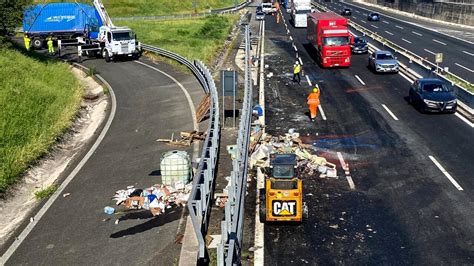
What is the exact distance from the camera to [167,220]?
13.8 m

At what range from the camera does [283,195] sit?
13523 millimetres

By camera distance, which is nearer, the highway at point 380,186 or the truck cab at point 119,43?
the highway at point 380,186

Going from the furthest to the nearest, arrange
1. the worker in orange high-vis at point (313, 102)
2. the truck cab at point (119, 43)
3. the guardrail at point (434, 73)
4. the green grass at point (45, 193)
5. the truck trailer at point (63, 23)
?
the truck trailer at point (63, 23) < the truck cab at point (119, 43) < the guardrail at point (434, 73) < the worker in orange high-vis at point (313, 102) < the green grass at point (45, 193)

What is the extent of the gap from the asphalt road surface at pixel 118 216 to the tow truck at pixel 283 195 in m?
2.59

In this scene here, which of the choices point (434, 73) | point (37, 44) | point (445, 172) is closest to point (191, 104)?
point (445, 172)

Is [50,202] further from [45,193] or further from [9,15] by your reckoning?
[9,15]

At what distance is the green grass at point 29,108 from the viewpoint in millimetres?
18031

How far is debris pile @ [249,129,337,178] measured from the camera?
17891 mm

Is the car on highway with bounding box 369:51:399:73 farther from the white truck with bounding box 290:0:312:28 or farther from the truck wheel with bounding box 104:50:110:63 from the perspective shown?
the white truck with bounding box 290:0:312:28

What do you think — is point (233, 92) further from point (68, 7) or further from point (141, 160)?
point (68, 7)

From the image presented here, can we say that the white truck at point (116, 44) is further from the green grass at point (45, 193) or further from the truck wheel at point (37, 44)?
the green grass at point (45, 193)

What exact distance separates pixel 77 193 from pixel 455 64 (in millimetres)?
34372

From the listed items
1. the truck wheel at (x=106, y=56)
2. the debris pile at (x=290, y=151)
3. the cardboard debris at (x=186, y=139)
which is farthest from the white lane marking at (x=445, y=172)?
the truck wheel at (x=106, y=56)

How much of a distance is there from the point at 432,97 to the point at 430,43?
29.9 meters
